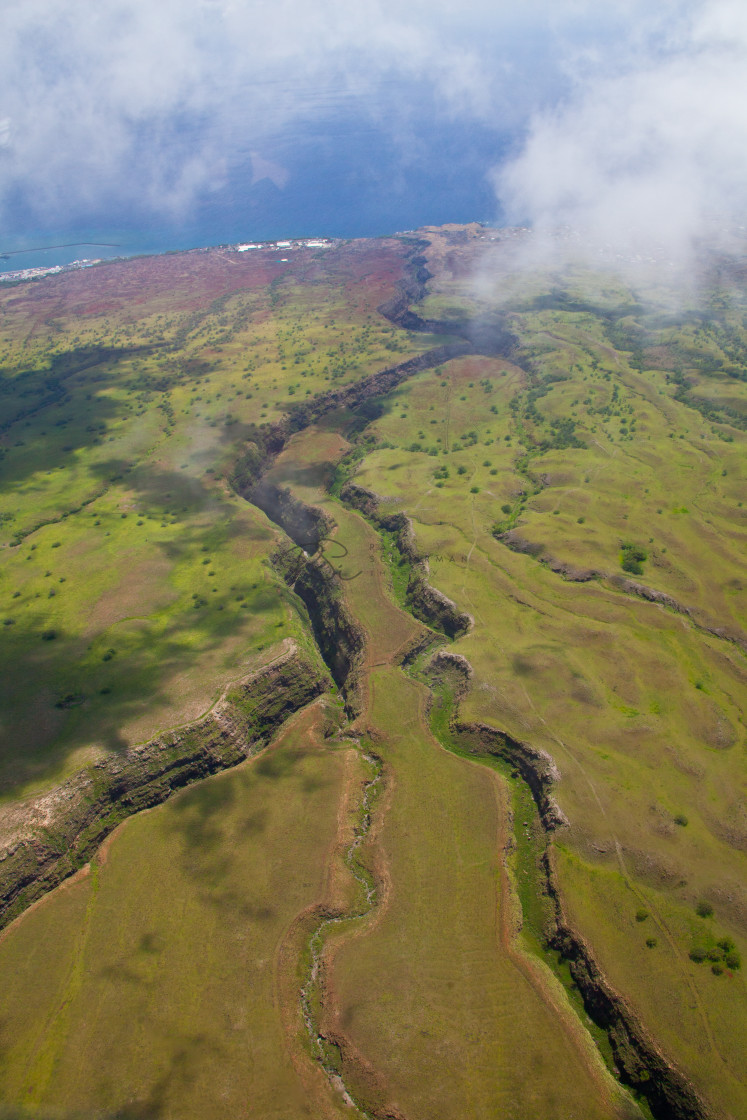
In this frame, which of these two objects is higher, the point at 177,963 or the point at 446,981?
the point at 177,963

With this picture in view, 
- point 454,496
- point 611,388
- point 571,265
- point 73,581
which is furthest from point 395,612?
point 571,265

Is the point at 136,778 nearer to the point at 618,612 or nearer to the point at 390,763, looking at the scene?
the point at 390,763

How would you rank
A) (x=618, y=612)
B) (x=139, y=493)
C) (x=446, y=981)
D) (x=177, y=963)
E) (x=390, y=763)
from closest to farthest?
(x=446, y=981) < (x=177, y=963) < (x=390, y=763) < (x=618, y=612) < (x=139, y=493)

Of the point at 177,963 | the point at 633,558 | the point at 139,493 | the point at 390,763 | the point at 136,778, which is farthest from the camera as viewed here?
the point at 139,493

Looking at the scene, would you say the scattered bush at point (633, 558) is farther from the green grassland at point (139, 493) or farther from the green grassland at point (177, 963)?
the green grassland at point (177, 963)

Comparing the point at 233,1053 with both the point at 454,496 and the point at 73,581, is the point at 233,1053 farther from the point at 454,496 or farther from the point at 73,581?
the point at 454,496

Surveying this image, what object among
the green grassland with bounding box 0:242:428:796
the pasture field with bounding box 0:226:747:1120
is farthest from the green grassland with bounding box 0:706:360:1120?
the green grassland with bounding box 0:242:428:796

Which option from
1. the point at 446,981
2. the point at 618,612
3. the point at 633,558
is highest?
the point at 633,558

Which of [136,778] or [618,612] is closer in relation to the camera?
[136,778]

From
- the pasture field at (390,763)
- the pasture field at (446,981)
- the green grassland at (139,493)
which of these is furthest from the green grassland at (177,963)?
the green grassland at (139,493)

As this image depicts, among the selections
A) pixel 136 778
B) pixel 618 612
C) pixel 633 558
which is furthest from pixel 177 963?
pixel 633 558

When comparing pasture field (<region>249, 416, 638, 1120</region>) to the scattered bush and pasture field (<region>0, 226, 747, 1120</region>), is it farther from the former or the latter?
the scattered bush
